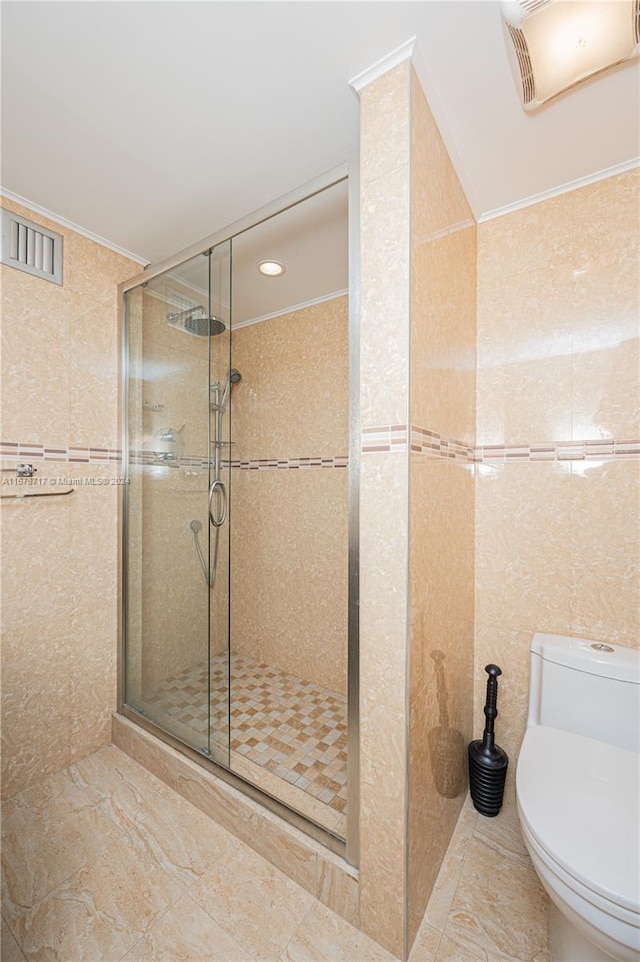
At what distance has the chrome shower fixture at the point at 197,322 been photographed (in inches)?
67.2

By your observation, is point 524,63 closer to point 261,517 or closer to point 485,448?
point 485,448

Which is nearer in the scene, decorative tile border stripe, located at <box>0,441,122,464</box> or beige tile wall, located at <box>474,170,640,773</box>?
beige tile wall, located at <box>474,170,640,773</box>

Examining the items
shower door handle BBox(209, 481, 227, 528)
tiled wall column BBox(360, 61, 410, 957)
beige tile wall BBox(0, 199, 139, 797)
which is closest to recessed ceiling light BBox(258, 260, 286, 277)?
beige tile wall BBox(0, 199, 139, 797)

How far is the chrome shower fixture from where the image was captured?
171 cm

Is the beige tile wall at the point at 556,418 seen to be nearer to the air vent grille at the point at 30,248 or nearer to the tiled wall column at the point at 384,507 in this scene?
the tiled wall column at the point at 384,507

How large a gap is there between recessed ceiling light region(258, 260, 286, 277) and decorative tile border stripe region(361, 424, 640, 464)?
1.32 metres

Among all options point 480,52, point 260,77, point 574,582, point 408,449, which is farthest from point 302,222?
point 574,582

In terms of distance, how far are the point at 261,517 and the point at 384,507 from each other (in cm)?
178

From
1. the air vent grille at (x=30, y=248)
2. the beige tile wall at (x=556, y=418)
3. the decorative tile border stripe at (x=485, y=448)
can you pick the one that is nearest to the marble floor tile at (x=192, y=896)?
the beige tile wall at (x=556, y=418)

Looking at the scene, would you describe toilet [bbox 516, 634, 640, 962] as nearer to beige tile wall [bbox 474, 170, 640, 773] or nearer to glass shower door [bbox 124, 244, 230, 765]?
beige tile wall [bbox 474, 170, 640, 773]

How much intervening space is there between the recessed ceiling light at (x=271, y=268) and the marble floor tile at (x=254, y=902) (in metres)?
2.42

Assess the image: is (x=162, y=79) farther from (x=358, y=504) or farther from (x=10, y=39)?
(x=358, y=504)

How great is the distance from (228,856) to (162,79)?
93.5 inches

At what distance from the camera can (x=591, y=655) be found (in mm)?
1341
